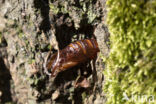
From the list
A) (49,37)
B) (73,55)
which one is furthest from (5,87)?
(73,55)

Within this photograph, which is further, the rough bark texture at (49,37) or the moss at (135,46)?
the rough bark texture at (49,37)

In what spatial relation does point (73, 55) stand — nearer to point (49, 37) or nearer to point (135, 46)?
point (49, 37)

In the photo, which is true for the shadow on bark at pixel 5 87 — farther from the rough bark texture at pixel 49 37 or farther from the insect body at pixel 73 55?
the insect body at pixel 73 55

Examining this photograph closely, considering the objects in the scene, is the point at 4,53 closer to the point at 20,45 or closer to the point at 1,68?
the point at 1,68

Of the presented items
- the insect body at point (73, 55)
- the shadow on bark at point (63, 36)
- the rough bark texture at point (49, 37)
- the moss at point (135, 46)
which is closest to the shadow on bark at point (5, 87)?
the rough bark texture at point (49, 37)

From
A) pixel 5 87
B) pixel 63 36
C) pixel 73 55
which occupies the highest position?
pixel 63 36

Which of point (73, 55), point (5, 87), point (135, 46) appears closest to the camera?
point (135, 46)

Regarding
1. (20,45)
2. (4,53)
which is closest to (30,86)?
(20,45)
